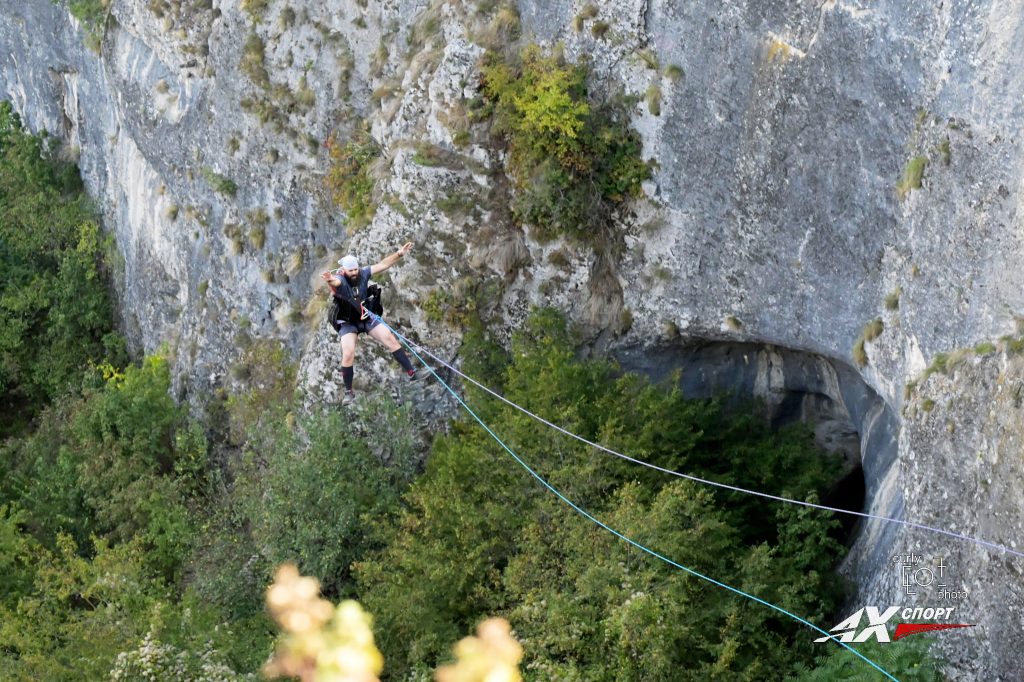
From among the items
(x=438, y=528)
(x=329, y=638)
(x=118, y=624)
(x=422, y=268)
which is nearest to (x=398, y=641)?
(x=438, y=528)

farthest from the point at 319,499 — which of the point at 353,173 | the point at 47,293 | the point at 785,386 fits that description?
the point at 47,293

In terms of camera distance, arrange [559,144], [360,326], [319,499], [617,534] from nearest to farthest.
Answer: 1. [617,534]
2. [360,326]
3. [559,144]
4. [319,499]

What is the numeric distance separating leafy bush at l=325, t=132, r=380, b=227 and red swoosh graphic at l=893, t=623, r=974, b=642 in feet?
35.2

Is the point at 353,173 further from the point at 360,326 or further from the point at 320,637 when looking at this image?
the point at 320,637

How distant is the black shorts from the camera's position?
1636 cm

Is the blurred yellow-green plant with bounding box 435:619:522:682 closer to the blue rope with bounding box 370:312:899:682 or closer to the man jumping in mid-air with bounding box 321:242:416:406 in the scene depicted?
the blue rope with bounding box 370:312:899:682

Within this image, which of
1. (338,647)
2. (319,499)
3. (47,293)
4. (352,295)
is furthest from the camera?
(47,293)

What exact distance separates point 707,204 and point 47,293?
2098 cm

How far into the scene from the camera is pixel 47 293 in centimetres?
3078

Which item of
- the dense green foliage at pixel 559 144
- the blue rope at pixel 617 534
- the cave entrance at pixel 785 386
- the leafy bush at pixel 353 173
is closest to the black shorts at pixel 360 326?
the blue rope at pixel 617 534

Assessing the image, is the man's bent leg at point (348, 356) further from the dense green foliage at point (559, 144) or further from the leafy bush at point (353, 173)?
the dense green foliage at point (559, 144)

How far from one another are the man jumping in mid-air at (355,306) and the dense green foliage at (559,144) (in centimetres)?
246

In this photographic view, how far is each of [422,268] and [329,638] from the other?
48.8 ft

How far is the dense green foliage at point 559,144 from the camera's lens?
1709cm
